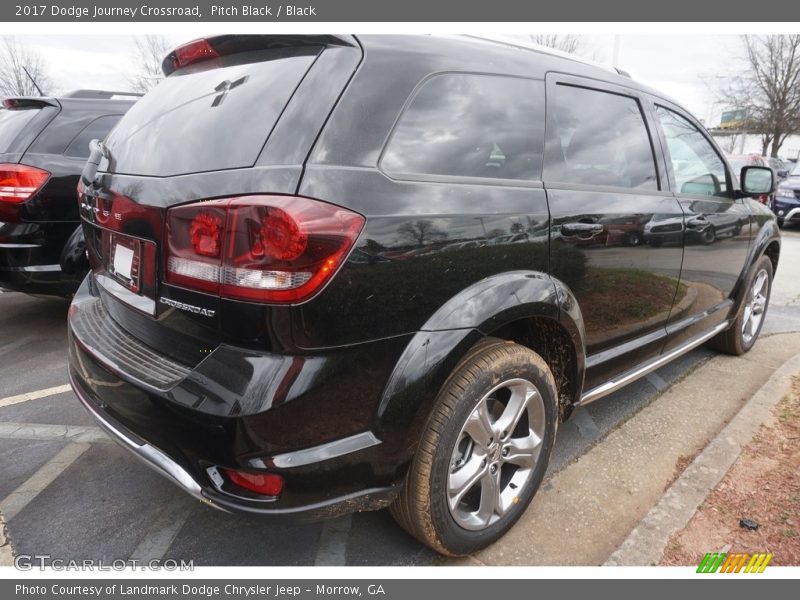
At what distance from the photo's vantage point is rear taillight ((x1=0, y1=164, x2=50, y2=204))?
352cm

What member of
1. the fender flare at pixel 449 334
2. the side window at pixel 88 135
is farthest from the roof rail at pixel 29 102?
the fender flare at pixel 449 334

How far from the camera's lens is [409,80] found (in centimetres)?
164

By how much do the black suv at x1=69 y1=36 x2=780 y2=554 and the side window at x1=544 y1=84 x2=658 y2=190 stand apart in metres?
0.02

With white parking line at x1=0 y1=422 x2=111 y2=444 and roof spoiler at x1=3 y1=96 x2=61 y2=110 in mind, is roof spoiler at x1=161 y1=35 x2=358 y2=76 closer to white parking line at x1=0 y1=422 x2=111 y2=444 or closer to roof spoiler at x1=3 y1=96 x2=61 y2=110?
white parking line at x1=0 y1=422 x2=111 y2=444

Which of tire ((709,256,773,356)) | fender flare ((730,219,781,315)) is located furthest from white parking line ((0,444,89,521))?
tire ((709,256,773,356))

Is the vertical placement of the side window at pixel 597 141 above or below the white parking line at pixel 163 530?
above

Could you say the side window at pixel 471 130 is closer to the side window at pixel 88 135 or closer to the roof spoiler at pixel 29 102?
the side window at pixel 88 135

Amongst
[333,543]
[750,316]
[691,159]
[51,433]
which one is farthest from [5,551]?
[750,316]

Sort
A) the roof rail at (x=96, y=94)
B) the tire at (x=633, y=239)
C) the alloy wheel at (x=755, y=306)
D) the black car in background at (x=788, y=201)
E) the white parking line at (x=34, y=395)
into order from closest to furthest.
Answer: the tire at (x=633, y=239) < the white parking line at (x=34, y=395) < the alloy wheel at (x=755, y=306) < the roof rail at (x=96, y=94) < the black car in background at (x=788, y=201)

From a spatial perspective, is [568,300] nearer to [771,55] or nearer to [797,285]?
[797,285]

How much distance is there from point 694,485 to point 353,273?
1.96 m

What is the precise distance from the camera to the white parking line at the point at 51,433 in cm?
266

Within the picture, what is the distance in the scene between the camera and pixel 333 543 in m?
2.01

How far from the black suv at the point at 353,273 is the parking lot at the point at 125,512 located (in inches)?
12.5
